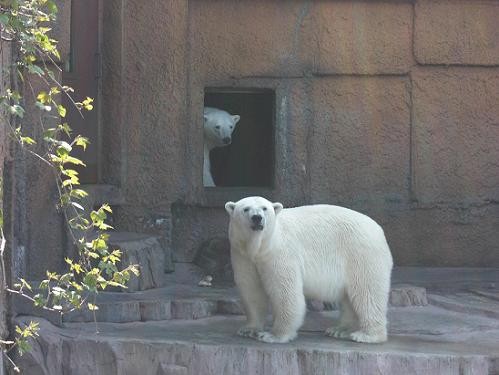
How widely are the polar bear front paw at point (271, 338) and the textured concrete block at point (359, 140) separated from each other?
7.02ft

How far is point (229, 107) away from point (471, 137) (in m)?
2.51

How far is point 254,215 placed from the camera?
5414 millimetres

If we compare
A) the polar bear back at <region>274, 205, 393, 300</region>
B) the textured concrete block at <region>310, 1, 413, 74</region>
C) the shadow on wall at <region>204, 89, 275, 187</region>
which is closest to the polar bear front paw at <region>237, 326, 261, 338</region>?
the polar bear back at <region>274, 205, 393, 300</region>

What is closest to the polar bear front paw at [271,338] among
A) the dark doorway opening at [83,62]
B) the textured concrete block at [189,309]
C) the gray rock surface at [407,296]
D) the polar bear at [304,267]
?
the polar bear at [304,267]

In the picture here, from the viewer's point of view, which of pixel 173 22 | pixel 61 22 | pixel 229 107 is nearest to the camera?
pixel 61 22

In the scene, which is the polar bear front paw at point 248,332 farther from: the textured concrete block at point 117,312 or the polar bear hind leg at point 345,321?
the textured concrete block at point 117,312

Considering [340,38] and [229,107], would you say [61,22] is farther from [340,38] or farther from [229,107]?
[229,107]

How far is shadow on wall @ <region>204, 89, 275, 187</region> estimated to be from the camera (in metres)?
9.43

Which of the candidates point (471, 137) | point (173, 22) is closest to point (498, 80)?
point (471, 137)

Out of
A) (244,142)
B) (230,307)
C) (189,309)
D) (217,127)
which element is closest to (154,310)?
(189,309)

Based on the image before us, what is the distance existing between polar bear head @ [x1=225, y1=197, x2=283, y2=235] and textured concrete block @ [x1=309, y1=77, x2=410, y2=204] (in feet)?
6.79

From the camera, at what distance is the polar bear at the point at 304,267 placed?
18.2ft

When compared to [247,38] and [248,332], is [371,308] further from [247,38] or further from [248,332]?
[247,38]

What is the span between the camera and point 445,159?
775 centimetres
